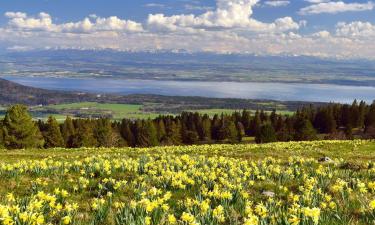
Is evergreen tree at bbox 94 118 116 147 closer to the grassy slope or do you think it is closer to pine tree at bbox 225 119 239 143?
pine tree at bbox 225 119 239 143

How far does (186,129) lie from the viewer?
374 feet

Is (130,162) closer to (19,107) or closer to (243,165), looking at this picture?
(243,165)

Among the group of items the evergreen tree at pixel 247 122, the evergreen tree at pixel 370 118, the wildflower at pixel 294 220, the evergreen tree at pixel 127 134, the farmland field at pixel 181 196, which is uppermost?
the wildflower at pixel 294 220

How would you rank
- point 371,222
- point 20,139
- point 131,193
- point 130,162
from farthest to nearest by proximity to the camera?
1. point 20,139
2. point 130,162
3. point 131,193
4. point 371,222

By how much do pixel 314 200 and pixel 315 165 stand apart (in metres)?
7.93

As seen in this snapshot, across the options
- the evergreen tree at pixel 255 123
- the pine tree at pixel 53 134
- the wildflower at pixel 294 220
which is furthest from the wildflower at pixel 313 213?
the evergreen tree at pixel 255 123

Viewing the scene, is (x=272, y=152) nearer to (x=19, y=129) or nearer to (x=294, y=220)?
(x=294, y=220)

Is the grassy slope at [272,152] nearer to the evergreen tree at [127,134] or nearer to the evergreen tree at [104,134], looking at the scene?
the evergreen tree at [104,134]

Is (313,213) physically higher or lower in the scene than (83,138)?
higher

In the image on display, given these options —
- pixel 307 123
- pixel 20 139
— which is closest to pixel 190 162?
pixel 20 139

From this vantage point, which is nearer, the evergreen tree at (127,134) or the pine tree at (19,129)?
the pine tree at (19,129)

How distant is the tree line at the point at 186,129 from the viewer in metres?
64.2

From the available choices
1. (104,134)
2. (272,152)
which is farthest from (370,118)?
(272,152)

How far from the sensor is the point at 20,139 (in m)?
62.8
